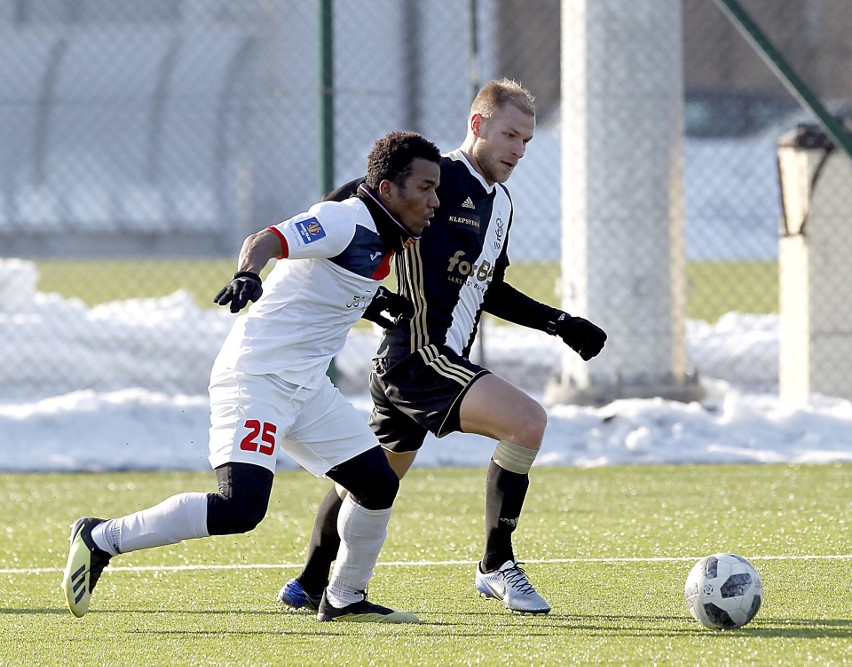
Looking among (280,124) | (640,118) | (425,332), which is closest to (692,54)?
(280,124)

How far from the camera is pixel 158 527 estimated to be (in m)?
4.43

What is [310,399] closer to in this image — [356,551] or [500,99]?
[356,551]

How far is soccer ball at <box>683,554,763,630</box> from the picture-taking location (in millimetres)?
4352

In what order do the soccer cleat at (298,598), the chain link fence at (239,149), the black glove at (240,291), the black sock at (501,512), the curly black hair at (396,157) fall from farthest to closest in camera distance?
the chain link fence at (239,149) → the black sock at (501,512) → the soccer cleat at (298,598) → the curly black hair at (396,157) → the black glove at (240,291)

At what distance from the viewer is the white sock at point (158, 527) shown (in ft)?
14.4

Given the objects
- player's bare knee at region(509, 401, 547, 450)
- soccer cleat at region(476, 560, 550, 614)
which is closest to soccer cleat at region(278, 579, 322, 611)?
soccer cleat at region(476, 560, 550, 614)

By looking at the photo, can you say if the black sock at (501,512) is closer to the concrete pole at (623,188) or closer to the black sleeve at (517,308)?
the black sleeve at (517,308)

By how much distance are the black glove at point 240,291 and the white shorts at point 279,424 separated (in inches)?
22.2

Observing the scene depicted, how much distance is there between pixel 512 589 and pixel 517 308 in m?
1.07

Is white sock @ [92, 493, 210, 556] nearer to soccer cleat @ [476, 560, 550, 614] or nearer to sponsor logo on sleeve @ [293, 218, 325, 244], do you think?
sponsor logo on sleeve @ [293, 218, 325, 244]

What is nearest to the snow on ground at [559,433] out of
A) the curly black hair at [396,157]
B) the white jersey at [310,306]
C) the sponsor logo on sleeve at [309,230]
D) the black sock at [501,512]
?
the black sock at [501,512]

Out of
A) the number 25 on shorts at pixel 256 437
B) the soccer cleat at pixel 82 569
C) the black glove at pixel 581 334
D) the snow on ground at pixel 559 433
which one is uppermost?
the black glove at pixel 581 334

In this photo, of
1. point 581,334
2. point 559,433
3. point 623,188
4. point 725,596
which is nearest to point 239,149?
point 623,188

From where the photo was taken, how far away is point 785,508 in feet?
22.7
